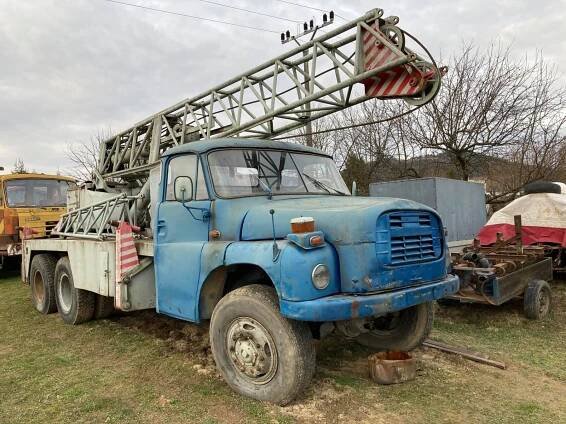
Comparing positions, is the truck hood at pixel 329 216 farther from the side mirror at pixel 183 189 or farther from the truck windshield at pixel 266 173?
the side mirror at pixel 183 189

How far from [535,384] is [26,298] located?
8828mm

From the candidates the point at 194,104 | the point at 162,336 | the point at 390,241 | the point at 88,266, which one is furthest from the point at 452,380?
the point at 194,104

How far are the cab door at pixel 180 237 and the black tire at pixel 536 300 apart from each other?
469 centimetres

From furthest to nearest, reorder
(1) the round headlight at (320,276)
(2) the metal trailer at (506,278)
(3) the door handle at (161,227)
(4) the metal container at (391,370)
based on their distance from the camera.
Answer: (2) the metal trailer at (506,278), (3) the door handle at (161,227), (4) the metal container at (391,370), (1) the round headlight at (320,276)

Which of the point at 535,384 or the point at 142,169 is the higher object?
the point at 142,169

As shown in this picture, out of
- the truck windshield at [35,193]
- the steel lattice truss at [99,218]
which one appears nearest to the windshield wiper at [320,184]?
the steel lattice truss at [99,218]

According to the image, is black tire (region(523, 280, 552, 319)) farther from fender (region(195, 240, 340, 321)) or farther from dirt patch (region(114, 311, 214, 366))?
dirt patch (region(114, 311, 214, 366))

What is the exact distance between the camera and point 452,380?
169 inches

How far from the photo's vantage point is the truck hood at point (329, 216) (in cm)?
363

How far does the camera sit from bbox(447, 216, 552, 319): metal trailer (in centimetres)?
600

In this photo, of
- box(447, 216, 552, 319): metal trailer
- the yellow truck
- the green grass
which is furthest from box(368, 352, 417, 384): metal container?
the yellow truck

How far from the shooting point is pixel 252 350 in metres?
3.89

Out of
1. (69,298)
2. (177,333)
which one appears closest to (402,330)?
(177,333)

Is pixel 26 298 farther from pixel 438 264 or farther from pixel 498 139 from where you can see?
pixel 498 139
